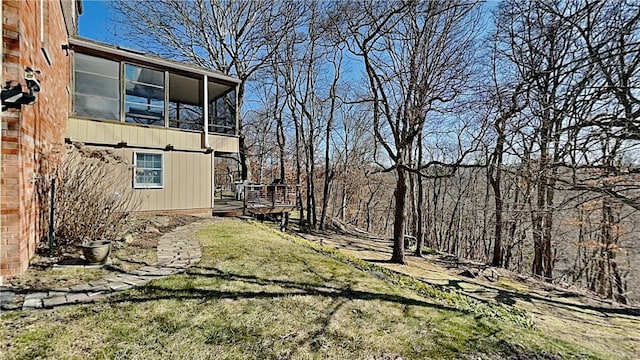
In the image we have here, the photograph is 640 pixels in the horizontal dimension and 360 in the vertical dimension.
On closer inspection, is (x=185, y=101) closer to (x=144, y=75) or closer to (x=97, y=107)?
(x=144, y=75)

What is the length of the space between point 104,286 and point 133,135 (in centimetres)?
684

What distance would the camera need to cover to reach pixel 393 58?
10172 millimetres

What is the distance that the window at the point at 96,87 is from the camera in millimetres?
Result: 8422

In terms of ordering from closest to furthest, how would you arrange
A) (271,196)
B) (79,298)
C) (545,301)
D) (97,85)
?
1. (79,298)
2. (545,301)
3. (97,85)
4. (271,196)

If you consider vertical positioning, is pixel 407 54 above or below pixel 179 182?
above

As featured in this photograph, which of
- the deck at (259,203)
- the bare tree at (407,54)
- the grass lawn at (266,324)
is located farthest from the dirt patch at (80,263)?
the bare tree at (407,54)

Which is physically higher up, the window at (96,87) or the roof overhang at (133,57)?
the roof overhang at (133,57)

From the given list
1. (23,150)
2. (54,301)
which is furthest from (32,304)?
(23,150)

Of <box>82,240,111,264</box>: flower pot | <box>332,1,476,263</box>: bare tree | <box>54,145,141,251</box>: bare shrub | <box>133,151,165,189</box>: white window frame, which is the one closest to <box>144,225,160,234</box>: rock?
<box>54,145,141,251</box>: bare shrub

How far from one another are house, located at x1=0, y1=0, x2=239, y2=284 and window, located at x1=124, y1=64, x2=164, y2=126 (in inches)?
1.1

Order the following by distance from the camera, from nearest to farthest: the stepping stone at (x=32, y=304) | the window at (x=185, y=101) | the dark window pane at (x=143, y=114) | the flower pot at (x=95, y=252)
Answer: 1. the stepping stone at (x=32, y=304)
2. the flower pot at (x=95, y=252)
3. the dark window pane at (x=143, y=114)
4. the window at (x=185, y=101)

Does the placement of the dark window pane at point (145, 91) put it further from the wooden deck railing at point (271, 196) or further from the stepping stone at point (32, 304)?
the stepping stone at point (32, 304)

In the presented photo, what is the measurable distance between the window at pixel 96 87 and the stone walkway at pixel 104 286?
223 inches

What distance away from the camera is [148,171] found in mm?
9164
